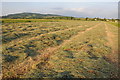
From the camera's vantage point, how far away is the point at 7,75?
12.5 m

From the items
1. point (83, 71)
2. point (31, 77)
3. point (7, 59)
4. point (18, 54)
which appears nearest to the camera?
point (31, 77)

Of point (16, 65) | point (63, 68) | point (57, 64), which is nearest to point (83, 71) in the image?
point (63, 68)

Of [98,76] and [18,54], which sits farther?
[18,54]

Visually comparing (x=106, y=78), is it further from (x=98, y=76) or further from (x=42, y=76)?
(x=42, y=76)

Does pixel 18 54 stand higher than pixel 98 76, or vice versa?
pixel 18 54

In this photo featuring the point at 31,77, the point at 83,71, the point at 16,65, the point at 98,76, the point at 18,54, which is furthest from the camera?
the point at 18,54

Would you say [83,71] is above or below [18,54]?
below

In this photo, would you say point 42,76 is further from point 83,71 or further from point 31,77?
point 83,71

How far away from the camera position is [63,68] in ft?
47.9

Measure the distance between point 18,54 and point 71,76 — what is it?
10.7 meters

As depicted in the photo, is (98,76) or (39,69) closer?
(98,76)

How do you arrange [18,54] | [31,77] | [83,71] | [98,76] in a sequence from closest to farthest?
[31,77], [98,76], [83,71], [18,54]

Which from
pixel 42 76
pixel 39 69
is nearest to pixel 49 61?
pixel 39 69

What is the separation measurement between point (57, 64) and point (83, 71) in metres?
3.77
